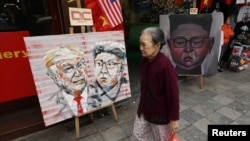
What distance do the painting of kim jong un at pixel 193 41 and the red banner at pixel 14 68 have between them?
2.75 meters

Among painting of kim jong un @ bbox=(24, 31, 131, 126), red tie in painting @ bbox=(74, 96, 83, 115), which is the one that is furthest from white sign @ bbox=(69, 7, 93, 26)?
red tie in painting @ bbox=(74, 96, 83, 115)

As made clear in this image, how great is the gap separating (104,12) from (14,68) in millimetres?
1776

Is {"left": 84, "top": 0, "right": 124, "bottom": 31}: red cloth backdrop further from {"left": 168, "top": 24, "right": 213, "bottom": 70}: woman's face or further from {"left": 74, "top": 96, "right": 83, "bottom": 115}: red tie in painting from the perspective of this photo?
{"left": 168, "top": 24, "right": 213, "bottom": 70}: woman's face

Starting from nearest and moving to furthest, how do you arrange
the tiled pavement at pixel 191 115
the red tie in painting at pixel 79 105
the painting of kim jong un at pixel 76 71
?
the painting of kim jong un at pixel 76 71, the red tie in painting at pixel 79 105, the tiled pavement at pixel 191 115

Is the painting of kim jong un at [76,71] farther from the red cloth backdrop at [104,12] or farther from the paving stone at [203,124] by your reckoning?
the paving stone at [203,124]

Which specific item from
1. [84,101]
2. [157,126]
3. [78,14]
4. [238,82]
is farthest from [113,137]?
[238,82]

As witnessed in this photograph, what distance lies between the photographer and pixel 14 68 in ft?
10.7

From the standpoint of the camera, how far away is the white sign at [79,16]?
254cm

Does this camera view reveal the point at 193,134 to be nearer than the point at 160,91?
No

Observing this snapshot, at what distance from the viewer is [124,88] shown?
3172 millimetres

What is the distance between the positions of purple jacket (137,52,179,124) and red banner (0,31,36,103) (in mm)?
2277

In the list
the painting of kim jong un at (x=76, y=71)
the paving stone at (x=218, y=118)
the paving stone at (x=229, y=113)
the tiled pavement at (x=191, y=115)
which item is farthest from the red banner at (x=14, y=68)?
the paving stone at (x=229, y=113)

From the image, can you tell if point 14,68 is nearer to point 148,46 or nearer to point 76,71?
point 76,71

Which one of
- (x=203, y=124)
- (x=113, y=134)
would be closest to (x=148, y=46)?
(x=113, y=134)
